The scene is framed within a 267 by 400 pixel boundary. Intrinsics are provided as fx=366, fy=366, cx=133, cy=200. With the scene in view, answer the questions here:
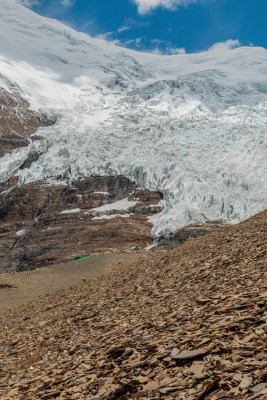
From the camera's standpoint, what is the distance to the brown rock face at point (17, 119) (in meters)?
132

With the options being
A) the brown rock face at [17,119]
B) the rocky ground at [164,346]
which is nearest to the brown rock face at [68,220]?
the rocky ground at [164,346]

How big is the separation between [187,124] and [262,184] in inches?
1236

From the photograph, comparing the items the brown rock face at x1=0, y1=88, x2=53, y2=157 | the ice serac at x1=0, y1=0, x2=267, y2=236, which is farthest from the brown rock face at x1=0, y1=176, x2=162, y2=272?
the brown rock face at x1=0, y1=88, x2=53, y2=157

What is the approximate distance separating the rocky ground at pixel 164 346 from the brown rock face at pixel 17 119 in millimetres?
127337

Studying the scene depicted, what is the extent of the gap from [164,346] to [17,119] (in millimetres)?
146442

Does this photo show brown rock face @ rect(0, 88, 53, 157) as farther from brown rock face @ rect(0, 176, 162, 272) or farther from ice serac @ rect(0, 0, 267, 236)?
brown rock face @ rect(0, 176, 162, 272)

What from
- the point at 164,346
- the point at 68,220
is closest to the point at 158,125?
the point at 68,220

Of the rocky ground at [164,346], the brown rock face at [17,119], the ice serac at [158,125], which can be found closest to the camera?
the rocky ground at [164,346]

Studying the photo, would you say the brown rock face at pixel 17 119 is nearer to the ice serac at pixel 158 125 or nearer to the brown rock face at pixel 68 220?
the ice serac at pixel 158 125

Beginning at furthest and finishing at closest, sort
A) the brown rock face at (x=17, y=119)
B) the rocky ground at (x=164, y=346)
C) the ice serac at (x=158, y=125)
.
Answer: the brown rock face at (x=17, y=119) < the ice serac at (x=158, y=125) < the rocky ground at (x=164, y=346)

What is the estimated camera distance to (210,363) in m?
3.70

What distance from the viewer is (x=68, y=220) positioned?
229 ft

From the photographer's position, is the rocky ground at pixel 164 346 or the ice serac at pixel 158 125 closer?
the rocky ground at pixel 164 346

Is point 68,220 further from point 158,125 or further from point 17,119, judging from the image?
point 17,119
